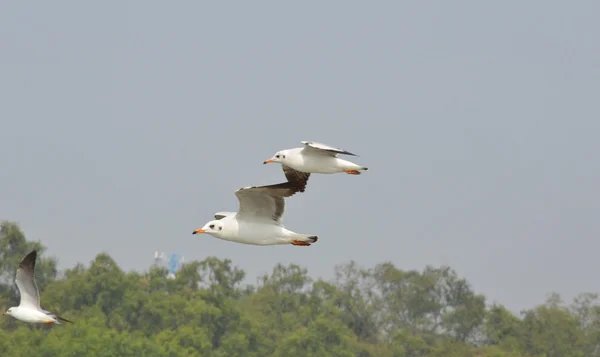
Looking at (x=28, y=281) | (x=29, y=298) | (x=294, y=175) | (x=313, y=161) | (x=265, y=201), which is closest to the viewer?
(x=265, y=201)

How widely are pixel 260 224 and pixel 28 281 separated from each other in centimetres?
1143

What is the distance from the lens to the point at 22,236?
3711 inches

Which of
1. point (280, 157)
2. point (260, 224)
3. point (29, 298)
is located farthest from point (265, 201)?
point (29, 298)

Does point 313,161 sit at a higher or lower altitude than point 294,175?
Answer: higher

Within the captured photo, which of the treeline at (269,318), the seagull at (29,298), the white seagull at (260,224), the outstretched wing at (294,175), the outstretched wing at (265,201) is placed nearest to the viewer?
the outstretched wing at (265,201)

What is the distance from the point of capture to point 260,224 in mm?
26781

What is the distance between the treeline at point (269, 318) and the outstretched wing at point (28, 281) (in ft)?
113

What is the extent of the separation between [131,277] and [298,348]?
1329cm

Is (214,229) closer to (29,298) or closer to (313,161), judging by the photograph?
(313,161)

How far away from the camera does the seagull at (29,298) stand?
35.5m

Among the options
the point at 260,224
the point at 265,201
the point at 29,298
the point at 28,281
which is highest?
the point at 265,201

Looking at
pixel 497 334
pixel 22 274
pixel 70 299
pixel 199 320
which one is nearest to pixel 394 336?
pixel 497 334

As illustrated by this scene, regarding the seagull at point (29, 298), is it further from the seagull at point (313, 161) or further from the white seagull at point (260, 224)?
the white seagull at point (260, 224)

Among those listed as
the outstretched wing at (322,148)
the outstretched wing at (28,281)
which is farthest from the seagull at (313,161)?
the outstretched wing at (28,281)
